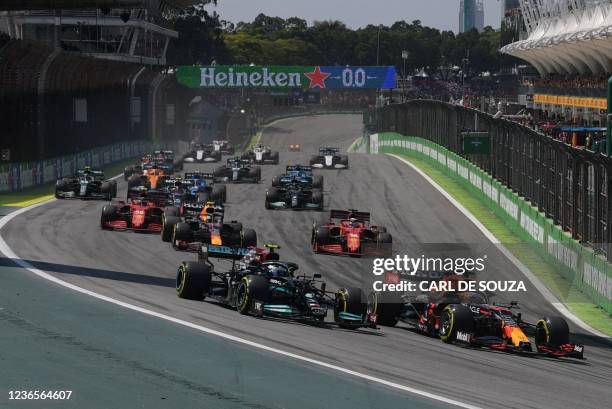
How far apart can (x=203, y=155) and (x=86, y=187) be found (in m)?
22.4

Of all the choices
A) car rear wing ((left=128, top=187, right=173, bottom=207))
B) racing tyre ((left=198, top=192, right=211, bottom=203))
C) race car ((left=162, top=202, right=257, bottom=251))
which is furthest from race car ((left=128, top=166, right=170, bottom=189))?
race car ((left=162, top=202, right=257, bottom=251))

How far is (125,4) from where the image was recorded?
4169 cm

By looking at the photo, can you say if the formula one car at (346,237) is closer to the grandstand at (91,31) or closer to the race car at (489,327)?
the race car at (489,327)

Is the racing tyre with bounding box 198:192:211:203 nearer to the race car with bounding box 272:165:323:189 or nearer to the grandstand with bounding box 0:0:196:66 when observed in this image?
the race car with bounding box 272:165:323:189

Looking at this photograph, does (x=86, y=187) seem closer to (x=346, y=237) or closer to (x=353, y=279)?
(x=346, y=237)

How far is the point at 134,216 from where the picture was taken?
108 feet

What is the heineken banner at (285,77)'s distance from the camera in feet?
330

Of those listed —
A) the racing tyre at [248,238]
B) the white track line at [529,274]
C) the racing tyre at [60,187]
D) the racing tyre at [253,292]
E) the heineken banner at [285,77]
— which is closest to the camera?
the racing tyre at [253,292]

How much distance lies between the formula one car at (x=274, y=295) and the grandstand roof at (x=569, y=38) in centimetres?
5309

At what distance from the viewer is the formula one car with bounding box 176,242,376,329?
1964 centimetres

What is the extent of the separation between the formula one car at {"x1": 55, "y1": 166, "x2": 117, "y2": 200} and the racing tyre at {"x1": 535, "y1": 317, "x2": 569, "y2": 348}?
25471 mm

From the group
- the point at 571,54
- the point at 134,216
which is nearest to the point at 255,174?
the point at 134,216

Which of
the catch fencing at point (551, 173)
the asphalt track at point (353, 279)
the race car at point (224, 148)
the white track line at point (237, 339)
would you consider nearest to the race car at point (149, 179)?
the asphalt track at point (353, 279)

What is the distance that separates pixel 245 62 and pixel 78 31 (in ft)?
255
